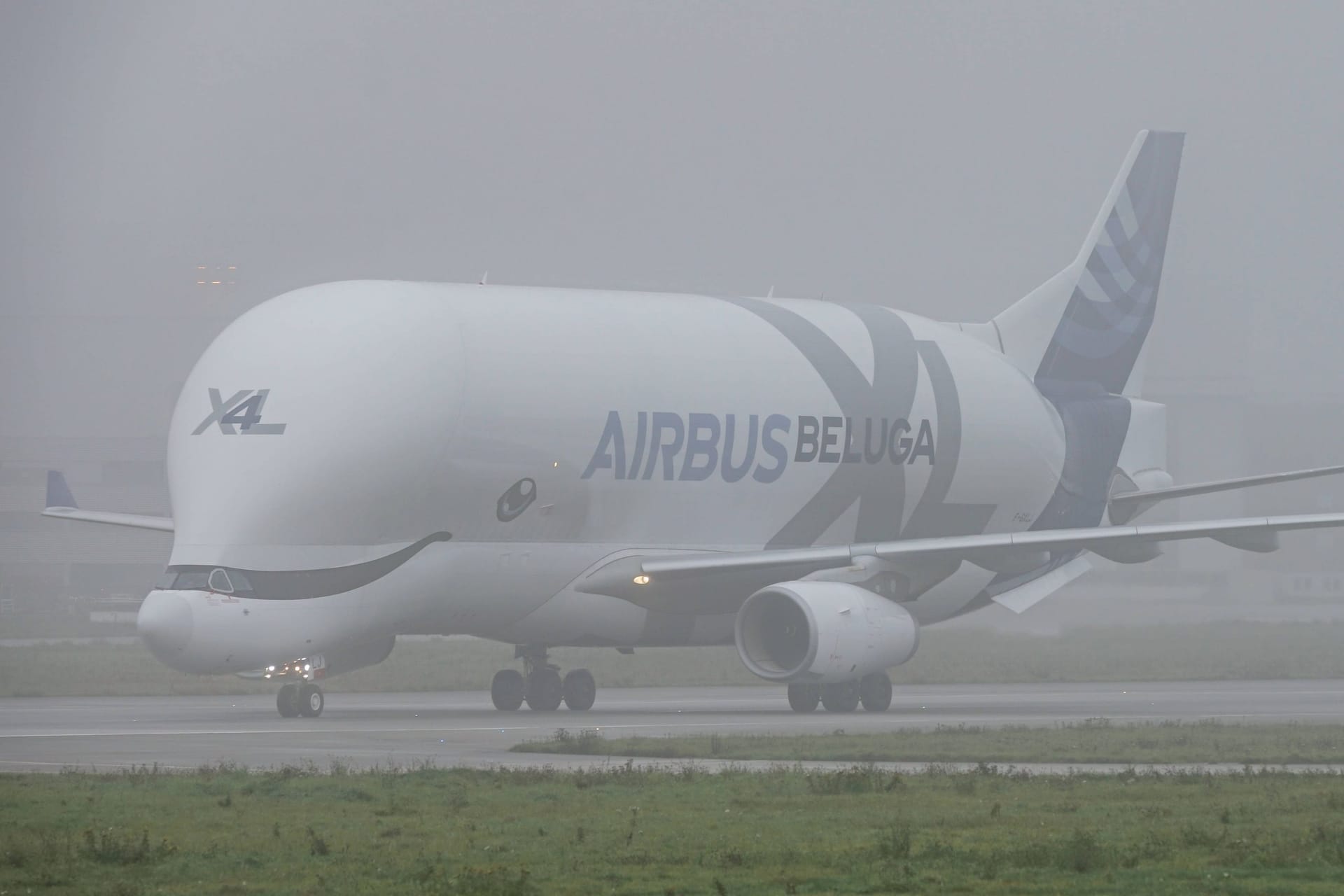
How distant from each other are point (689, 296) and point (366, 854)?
74.7ft

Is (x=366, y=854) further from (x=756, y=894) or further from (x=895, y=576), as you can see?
(x=895, y=576)

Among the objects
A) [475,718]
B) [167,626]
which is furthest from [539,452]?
[167,626]

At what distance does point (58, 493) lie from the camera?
39.6m

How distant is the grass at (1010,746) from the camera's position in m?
22.0

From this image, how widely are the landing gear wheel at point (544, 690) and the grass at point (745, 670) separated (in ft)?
18.7

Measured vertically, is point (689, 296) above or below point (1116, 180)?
below

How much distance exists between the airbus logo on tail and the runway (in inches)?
156

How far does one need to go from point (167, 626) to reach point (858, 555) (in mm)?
10942

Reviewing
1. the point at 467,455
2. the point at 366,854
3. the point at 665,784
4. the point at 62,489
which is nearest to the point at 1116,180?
the point at 467,455

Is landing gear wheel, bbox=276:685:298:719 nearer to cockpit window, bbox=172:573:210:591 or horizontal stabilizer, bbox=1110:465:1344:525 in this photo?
cockpit window, bbox=172:573:210:591

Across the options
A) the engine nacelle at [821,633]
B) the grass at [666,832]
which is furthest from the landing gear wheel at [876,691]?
the grass at [666,832]

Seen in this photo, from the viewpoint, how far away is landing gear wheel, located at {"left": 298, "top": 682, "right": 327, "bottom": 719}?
29938 mm

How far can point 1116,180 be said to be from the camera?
43344 millimetres

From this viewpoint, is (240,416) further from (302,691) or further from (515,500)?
(515,500)
